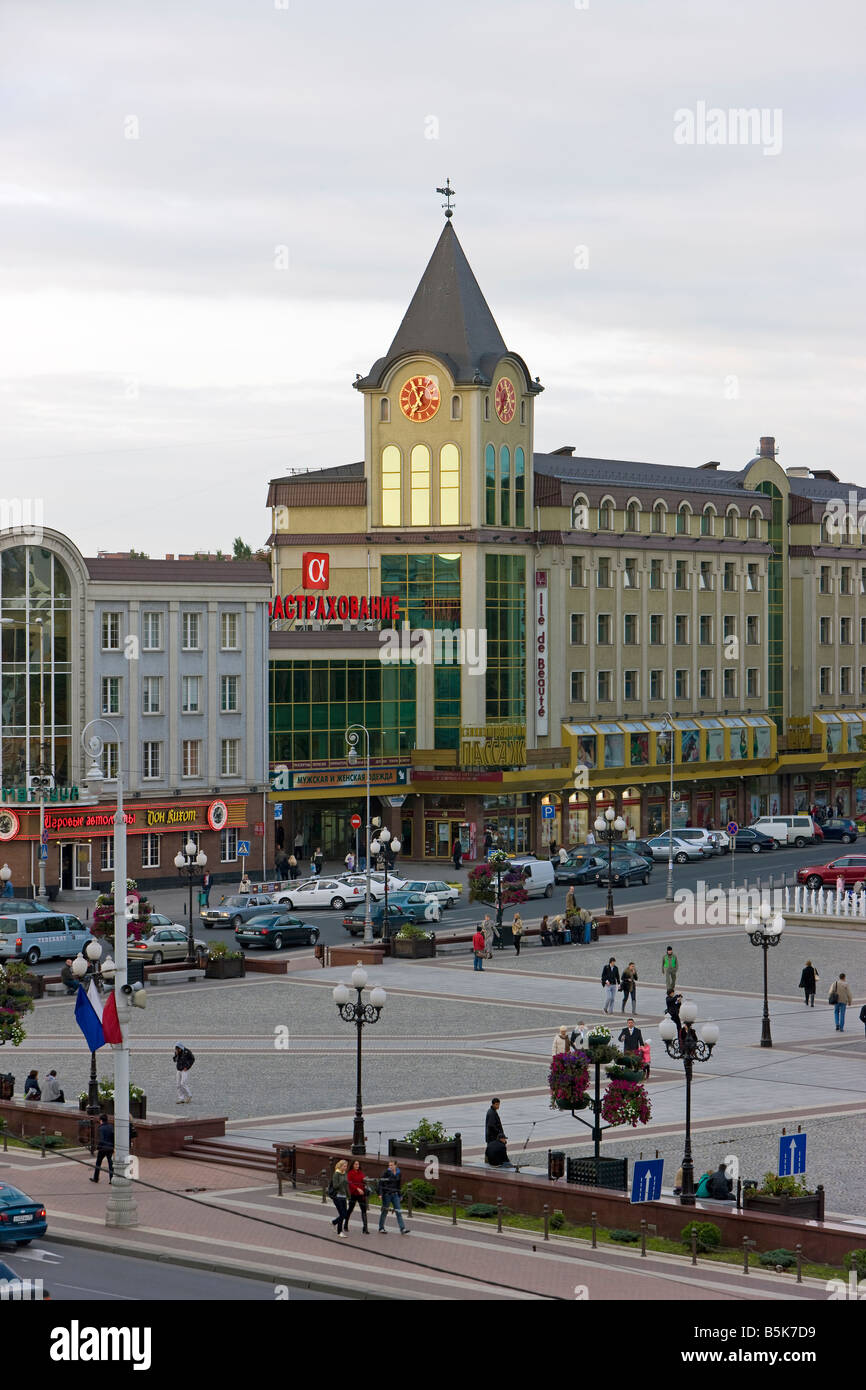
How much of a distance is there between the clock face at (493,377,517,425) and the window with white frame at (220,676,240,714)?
698 inches

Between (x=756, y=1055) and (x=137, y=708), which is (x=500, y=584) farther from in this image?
(x=756, y=1055)

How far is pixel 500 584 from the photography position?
310ft

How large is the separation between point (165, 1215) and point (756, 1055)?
1800 centimetres

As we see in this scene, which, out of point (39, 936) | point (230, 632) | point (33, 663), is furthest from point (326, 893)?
point (39, 936)

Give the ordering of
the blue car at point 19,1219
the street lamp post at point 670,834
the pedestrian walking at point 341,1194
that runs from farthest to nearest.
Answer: the street lamp post at point 670,834 → the pedestrian walking at point 341,1194 → the blue car at point 19,1219

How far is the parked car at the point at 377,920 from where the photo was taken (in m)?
67.7

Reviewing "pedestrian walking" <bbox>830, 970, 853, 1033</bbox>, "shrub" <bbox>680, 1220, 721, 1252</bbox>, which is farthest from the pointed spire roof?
"shrub" <bbox>680, 1220, 721, 1252</bbox>

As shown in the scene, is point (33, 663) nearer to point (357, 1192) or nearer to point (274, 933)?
point (274, 933)

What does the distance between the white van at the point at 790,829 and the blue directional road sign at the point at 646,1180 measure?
65430 mm

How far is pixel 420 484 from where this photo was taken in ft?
307

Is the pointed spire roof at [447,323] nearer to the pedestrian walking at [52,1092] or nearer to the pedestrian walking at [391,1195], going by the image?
the pedestrian walking at [52,1092]

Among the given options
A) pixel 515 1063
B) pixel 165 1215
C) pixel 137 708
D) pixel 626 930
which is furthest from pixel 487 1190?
pixel 137 708

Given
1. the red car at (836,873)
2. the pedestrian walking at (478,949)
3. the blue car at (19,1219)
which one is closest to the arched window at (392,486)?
the red car at (836,873)

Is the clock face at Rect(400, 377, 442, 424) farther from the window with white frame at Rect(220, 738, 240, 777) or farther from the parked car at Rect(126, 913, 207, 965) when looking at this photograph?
the parked car at Rect(126, 913, 207, 965)
